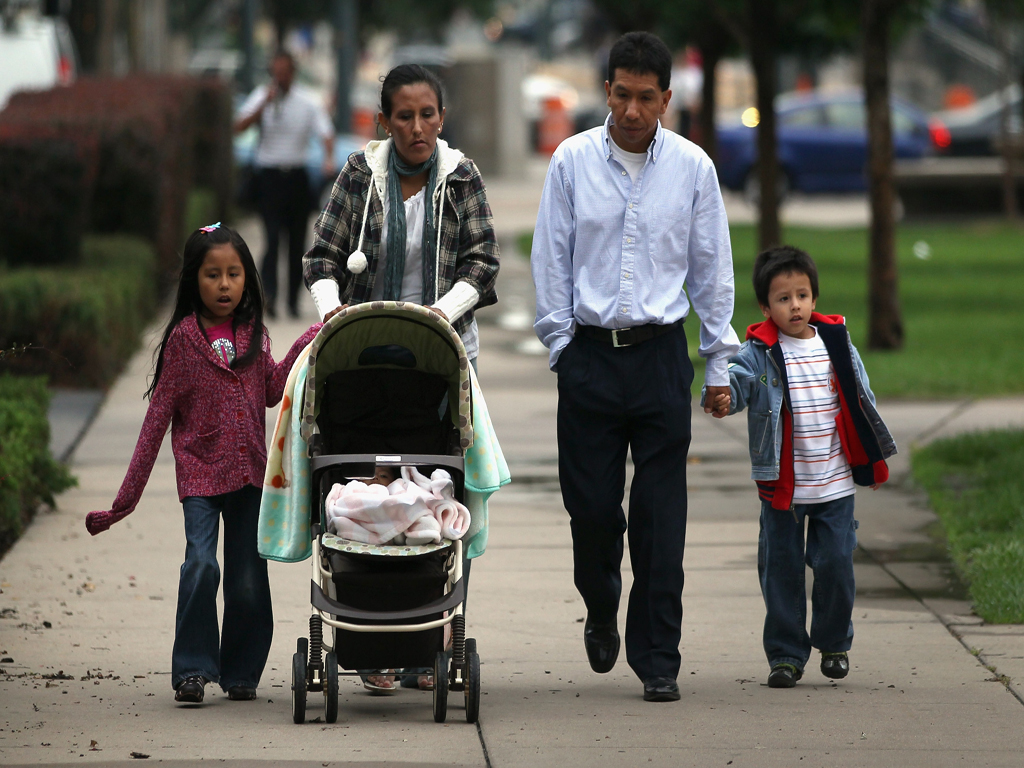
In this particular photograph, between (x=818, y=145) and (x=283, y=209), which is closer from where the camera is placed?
(x=283, y=209)

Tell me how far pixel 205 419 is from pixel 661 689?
5.29 feet

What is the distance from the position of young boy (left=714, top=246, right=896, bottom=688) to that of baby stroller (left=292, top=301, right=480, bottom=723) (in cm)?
96

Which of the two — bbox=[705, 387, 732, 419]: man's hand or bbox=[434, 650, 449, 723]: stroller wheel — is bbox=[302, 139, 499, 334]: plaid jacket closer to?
bbox=[705, 387, 732, 419]: man's hand

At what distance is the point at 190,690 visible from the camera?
516 centimetres

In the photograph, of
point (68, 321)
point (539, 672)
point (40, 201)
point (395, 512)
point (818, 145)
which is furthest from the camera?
point (818, 145)

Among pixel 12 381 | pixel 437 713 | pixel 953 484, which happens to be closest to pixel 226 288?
pixel 437 713

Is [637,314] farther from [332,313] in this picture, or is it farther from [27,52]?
[27,52]

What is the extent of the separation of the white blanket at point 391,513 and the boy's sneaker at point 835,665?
1.36 m

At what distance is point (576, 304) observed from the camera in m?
5.30

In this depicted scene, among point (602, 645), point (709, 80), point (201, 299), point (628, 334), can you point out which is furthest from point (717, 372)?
point (709, 80)

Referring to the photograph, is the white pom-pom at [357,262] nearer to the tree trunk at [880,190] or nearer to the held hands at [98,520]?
the held hands at [98,520]

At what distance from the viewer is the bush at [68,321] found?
1037 centimetres

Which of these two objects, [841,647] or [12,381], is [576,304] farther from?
[12,381]

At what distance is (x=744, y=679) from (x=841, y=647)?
13.2 inches
